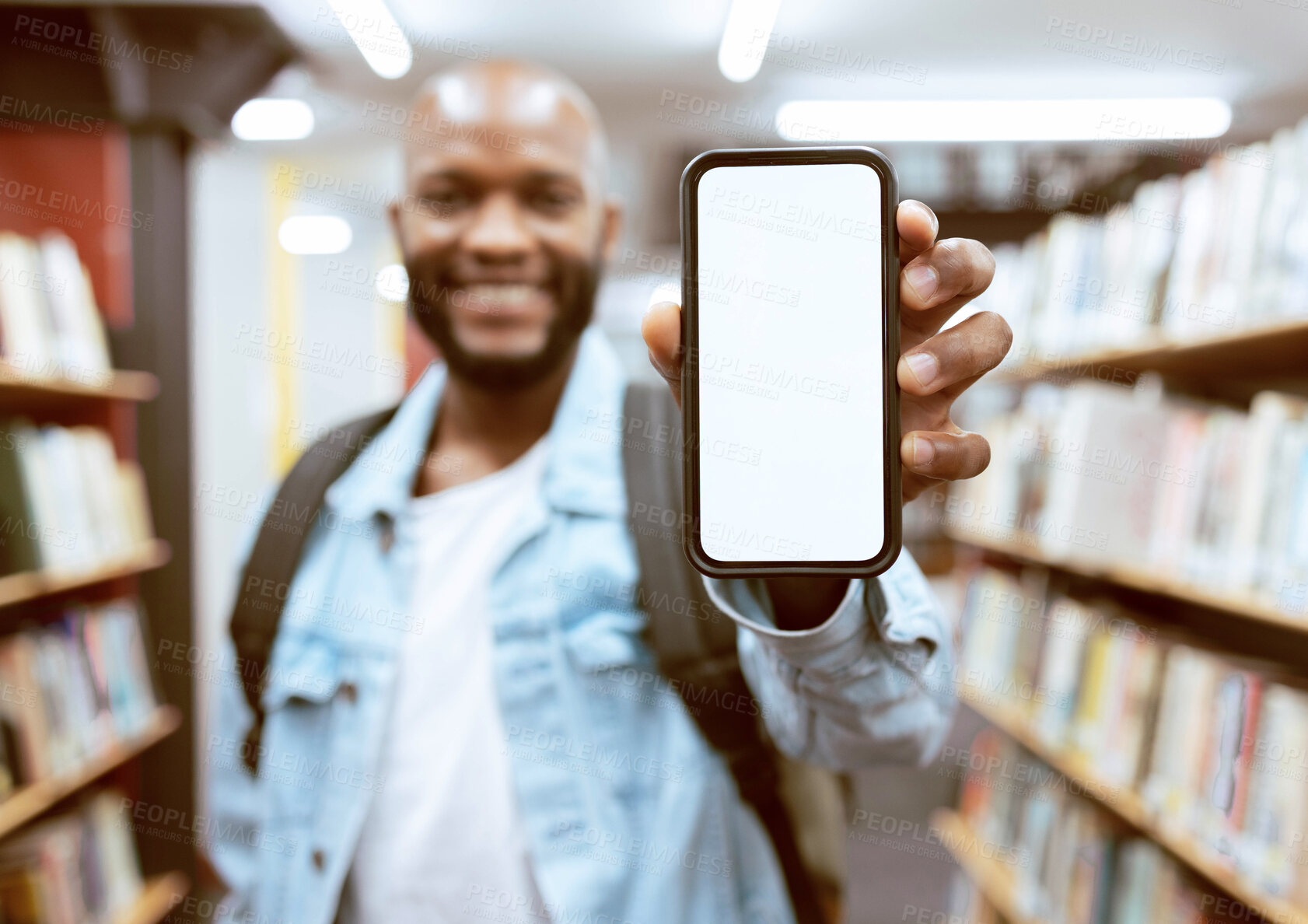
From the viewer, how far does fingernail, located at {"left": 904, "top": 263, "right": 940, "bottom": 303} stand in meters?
0.43

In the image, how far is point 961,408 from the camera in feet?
9.50

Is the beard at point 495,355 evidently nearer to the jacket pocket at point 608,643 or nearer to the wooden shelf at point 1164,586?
the jacket pocket at point 608,643

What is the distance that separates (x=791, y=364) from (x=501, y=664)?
0.61m

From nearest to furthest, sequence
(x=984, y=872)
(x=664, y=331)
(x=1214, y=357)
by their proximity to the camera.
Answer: (x=664, y=331) < (x=1214, y=357) < (x=984, y=872)

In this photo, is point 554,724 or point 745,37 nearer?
point 554,724

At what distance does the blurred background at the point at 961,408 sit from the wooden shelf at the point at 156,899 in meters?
0.01

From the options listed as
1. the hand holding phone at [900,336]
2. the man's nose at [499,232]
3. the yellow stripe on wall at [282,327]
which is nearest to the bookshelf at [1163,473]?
the hand holding phone at [900,336]

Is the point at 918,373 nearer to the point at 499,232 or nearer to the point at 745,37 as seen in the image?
the point at 499,232

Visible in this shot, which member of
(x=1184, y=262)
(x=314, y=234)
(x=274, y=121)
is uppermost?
(x=274, y=121)

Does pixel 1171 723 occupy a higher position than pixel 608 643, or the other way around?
pixel 608 643

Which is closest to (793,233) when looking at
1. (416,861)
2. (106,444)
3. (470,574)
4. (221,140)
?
(470,574)

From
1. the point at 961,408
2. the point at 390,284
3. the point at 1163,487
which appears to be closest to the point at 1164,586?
the point at 1163,487

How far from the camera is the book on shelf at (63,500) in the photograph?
1457 mm

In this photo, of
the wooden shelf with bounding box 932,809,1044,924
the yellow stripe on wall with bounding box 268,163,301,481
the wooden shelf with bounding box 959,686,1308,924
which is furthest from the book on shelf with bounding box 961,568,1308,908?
the yellow stripe on wall with bounding box 268,163,301,481
